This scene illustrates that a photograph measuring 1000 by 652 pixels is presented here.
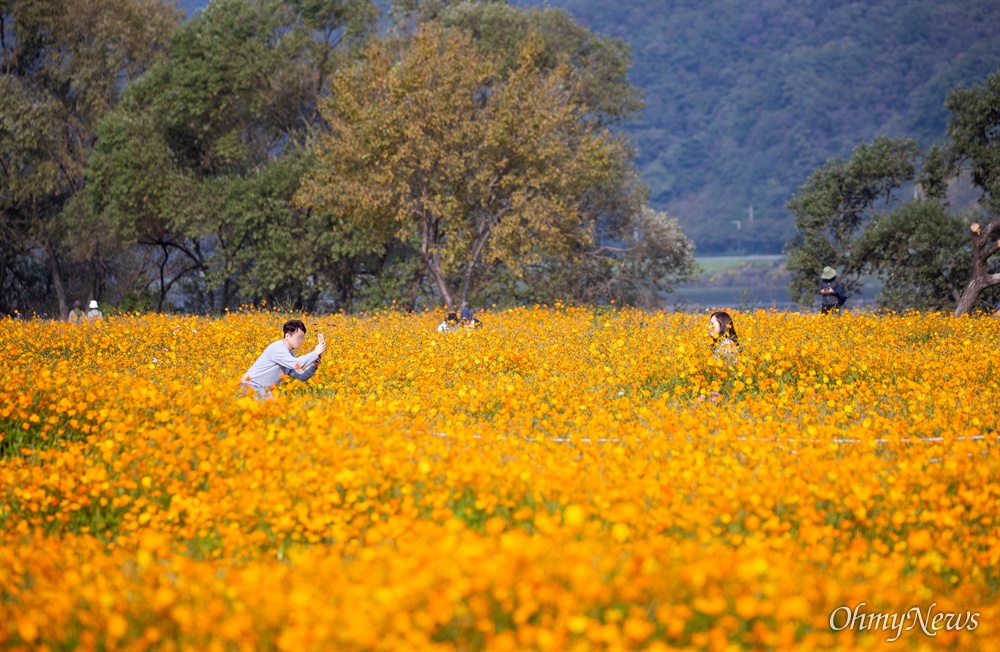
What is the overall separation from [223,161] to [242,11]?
5749mm

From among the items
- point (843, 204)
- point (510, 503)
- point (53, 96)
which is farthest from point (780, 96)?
point (510, 503)

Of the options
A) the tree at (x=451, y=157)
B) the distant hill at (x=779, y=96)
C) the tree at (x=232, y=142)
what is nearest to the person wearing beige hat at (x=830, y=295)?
the tree at (x=451, y=157)

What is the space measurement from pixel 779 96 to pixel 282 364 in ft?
562

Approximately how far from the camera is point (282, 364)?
416 inches

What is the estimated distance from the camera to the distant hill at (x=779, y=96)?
5463 inches

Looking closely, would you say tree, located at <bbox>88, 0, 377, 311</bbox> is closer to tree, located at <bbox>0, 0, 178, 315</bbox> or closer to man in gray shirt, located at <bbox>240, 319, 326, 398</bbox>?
tree, located at <bbox>0, 0, 178, 315</bbox>

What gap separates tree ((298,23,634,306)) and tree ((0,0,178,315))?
13022mm

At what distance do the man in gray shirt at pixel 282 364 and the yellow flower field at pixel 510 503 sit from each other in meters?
0.28

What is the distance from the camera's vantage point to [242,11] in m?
34.5

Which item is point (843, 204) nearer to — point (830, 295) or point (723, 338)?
point (830, 295)

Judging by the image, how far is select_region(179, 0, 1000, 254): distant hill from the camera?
455ft

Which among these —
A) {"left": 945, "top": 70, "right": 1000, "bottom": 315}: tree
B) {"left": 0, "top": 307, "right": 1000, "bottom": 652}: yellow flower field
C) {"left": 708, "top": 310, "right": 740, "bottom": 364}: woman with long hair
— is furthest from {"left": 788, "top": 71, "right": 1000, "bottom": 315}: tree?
{"left": 708, "top": 310, "right": 740, "bottom": 364}: woman with long hair

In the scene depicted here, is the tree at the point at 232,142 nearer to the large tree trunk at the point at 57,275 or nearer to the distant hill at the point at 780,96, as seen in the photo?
the large tree trunk at the point at 57,275

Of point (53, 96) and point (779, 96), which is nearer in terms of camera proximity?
point (53, 96)
